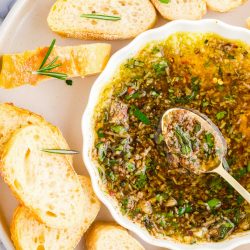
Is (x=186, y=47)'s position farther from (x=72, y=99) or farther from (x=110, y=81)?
(x=72, y=99)

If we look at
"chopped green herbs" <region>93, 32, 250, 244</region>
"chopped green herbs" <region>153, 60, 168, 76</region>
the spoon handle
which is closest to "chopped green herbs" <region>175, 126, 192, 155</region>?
"chopped green herbs" <region>93, 32, 250, 244</region>

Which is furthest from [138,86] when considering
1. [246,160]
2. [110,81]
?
[246,160]

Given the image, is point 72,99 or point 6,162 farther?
point 72,99

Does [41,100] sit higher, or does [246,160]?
[41,100]

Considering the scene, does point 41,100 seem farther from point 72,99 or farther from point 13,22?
point 13,22

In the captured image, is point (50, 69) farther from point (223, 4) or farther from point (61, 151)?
point (223, 4)

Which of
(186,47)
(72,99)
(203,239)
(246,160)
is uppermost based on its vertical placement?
(186,47)

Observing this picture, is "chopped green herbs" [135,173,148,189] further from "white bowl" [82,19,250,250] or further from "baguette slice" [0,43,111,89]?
"baguette slice" [0,43,111,89]
